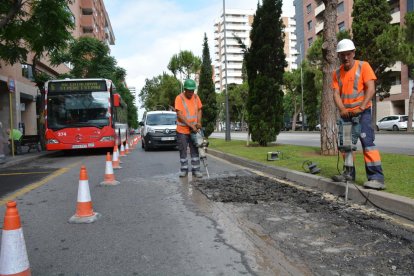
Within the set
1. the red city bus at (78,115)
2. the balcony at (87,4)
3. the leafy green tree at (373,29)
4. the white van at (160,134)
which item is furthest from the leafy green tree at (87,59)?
the balcony at (87,4)

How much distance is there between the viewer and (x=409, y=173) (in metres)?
7.44

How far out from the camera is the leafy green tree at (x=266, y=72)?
17203 millimetres

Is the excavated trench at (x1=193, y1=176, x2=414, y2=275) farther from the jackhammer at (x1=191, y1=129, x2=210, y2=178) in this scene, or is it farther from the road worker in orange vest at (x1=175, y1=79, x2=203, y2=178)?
the road worker in orange vest at (x1=175, y1=79, x2=203, y2=178)

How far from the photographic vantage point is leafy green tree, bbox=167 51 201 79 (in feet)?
240

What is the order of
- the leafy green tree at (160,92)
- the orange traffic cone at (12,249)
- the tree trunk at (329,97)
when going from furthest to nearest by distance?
the leafy green tree at (160,92), the tree trunk at (329,97), the orange traffic cone at (12,249)

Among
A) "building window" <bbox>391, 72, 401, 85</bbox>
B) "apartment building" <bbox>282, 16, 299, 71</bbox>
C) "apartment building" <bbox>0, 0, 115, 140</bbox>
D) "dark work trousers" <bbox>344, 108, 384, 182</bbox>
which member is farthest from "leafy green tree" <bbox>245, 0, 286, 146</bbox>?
"apartment building" <bbox>282, 16, 299, 71</bbox>

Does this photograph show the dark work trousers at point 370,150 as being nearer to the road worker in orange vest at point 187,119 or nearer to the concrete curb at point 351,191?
the concrete curb at point 351,191

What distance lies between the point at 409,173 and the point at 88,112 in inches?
500

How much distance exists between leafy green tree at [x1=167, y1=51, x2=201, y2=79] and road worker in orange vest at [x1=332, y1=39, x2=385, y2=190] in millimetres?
67544

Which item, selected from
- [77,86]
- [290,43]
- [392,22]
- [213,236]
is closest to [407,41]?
[392,22]

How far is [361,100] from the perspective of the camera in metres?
6.18

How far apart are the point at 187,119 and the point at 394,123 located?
34182mm

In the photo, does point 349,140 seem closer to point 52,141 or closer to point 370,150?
point 370,150

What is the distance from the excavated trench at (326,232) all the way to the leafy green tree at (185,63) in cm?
6754
